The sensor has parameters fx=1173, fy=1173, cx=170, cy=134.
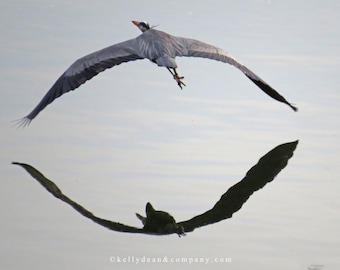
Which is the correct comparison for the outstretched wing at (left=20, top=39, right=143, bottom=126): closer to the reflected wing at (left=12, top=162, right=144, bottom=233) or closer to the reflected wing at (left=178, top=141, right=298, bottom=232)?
the reflected wing at (left=12, top=162, right=144, bottom=233)

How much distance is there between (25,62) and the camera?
33.3 feet

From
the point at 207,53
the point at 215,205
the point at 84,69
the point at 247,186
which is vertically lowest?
the point at 215,205

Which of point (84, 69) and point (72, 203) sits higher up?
point (84, 69)

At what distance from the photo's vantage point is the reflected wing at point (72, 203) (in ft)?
22.4

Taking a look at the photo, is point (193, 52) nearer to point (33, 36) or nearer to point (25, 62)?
point (25, 62)

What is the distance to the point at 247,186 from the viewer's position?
7641 mm

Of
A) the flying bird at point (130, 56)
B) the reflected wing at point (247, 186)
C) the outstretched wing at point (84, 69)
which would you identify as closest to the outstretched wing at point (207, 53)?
the flying bird at point (130, 56)

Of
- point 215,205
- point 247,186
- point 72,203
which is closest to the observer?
point 72,203

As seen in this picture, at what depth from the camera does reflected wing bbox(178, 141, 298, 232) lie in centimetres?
707

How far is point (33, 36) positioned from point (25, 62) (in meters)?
0.99

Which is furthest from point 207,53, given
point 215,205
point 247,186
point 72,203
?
point 72,203

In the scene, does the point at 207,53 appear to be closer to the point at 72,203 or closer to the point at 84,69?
the point at 84,69

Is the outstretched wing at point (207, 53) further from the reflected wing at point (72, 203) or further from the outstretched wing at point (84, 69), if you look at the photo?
the reflected wing at point (72, 203)

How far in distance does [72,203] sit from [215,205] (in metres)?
0.90
